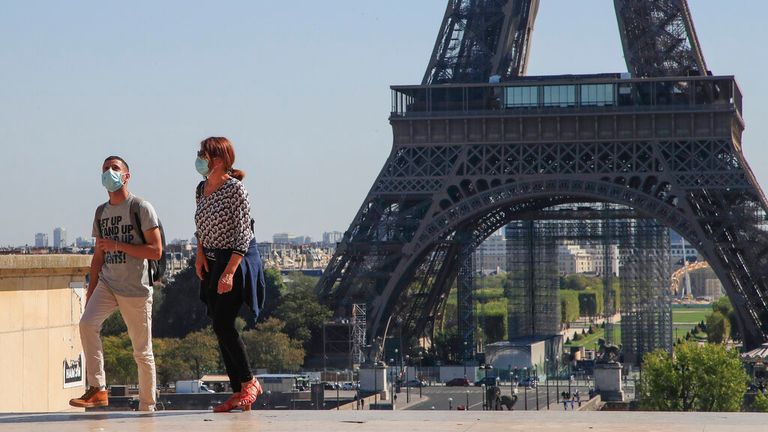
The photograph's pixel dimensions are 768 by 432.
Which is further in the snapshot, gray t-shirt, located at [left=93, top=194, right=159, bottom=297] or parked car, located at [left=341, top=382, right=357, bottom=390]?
parked car, located at [left=341, top=382, right=357, bottom=390]

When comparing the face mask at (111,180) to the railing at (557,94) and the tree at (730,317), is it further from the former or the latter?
the tree at (730,317)

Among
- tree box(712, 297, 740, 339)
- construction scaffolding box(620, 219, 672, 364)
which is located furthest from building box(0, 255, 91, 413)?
tree box(712, 297, 740, 339)

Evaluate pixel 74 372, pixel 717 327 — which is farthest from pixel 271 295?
pixel 74 372

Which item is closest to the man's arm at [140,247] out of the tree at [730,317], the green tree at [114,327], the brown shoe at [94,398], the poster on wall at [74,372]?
the brown shoe at [94,398]

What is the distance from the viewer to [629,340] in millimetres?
90562

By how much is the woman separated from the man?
17.4 inches

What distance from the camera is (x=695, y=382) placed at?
6225cm

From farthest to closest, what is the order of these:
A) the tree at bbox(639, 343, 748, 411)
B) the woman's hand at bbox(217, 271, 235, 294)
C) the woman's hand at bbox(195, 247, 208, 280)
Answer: the tree at bbox(639, 343, 748, 411), the woman's hand at bbox(195, 247, 208, 280), the woman's hand at bbox(217, 271, 235, 294)

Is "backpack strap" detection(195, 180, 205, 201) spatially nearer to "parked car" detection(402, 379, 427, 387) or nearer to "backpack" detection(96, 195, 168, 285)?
"backpack" detection(96, 195, 168, 285)

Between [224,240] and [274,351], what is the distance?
2425 inches

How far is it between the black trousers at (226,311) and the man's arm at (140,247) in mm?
486

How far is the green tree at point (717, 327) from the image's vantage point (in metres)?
112

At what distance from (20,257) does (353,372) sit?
56.7 metres

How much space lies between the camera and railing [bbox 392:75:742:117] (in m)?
72.6
